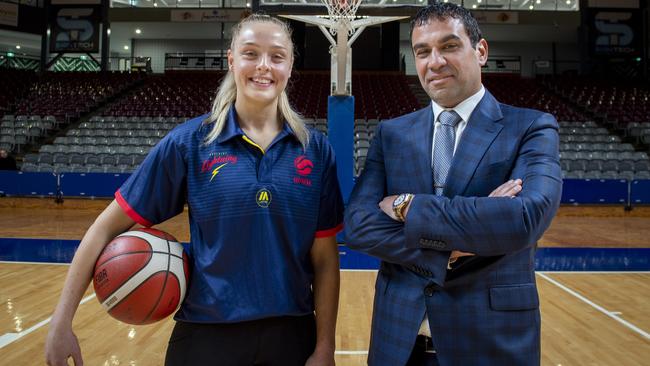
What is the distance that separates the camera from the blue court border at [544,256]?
19.4 ft

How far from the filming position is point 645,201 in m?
10.1

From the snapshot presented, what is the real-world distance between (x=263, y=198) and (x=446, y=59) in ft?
2.18

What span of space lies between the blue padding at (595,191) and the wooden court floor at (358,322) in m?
4.81

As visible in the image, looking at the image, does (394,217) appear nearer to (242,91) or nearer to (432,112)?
(432,112)

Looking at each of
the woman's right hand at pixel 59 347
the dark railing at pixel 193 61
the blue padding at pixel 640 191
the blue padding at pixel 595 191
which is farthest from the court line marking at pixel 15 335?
the dark railing at pixel 193 61

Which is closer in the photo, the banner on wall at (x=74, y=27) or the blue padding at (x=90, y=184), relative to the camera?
the blue padding at (x=90, y=184)

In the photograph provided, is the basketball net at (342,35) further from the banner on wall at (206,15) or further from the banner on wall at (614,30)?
the banner on wall at (614,30)

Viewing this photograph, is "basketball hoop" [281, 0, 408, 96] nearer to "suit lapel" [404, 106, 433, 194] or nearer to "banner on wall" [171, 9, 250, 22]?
"suit lapel" [404, 106, 433, 194]

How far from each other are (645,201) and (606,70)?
500 inches

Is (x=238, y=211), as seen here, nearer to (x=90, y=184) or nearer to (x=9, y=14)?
(x=90, y=184)

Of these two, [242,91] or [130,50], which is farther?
[130,50]

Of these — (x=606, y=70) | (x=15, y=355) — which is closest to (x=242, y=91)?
(x=15, y=355)

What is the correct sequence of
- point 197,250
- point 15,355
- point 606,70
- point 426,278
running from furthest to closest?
point 606,70 → point 15,355 → point 197,250 → point 426,278

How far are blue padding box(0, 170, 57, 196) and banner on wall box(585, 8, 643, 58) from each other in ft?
60.3
